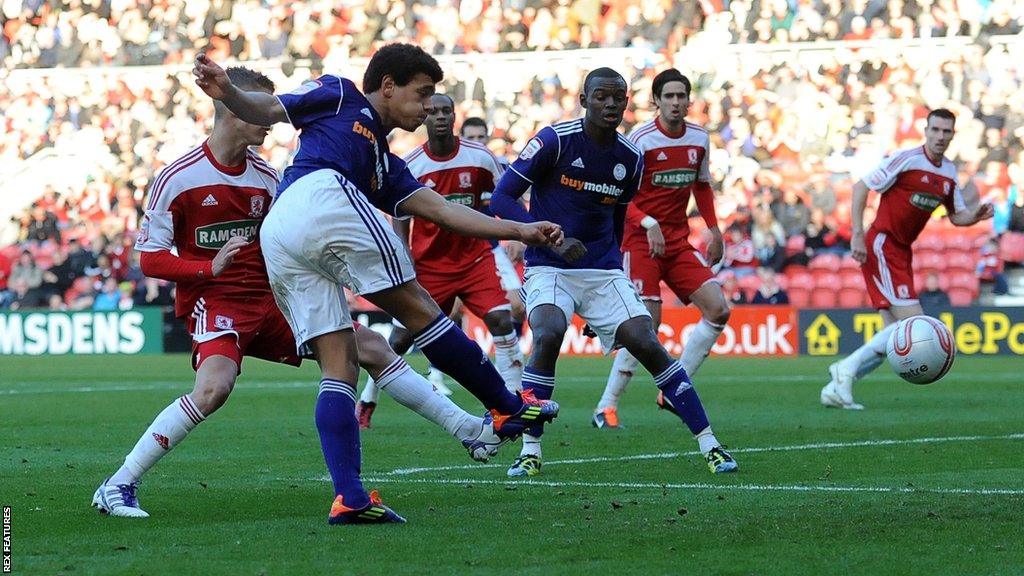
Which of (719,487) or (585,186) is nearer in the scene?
(719,487)

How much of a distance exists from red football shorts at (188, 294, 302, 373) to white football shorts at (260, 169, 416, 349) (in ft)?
2.56

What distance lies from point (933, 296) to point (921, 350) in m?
11.6

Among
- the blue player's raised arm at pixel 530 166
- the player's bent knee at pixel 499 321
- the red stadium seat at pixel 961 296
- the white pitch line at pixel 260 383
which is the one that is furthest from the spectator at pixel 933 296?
the blue player's raised arm at pixel 530 166

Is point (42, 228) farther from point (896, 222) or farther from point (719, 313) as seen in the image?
point (719, 313)

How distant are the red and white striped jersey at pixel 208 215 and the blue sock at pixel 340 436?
1.01 meters

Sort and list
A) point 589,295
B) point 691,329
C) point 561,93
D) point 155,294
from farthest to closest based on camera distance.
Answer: point 561,93 → point 155,294 → point 691,329 → point 589,295

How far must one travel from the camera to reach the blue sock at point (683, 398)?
8.48 metres

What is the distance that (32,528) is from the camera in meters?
6.20

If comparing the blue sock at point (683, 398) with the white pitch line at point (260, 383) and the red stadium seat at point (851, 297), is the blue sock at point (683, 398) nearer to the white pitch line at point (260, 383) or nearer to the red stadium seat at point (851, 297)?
the white pitch line at point (260, 383)

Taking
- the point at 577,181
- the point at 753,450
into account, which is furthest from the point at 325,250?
the point at 753,450

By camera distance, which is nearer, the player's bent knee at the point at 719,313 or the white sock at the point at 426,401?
the white sock at the point at 426,401

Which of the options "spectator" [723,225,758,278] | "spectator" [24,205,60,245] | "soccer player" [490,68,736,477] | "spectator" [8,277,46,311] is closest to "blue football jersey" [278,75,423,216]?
"soccer player" [490,68,736,477]

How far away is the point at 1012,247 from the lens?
904 inches

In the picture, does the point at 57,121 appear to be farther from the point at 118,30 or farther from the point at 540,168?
the point at 540,168
